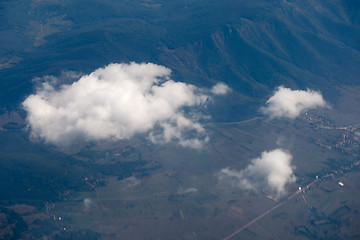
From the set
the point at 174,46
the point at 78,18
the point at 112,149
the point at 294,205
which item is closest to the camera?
the point at 294,205

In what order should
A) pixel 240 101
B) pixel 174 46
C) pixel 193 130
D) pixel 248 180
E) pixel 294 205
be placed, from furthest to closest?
pixel 174 46
pixel 240 101
pixel 193 130
pixel 248 180
pixel 294 205

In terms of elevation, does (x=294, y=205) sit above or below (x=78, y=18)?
below

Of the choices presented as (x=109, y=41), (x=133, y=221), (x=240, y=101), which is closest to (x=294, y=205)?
(x=133, y=221)

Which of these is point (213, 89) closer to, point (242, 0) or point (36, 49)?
point (242, 0)

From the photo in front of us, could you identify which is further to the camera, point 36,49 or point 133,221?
point 36,49

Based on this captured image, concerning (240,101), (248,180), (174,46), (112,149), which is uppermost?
(174,46)

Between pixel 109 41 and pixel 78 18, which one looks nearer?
pixel 109 41

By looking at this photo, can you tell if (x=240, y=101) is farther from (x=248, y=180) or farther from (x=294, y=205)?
(x=294, y=205)

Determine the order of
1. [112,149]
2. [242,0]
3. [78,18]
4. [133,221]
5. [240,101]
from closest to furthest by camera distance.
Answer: [133,221]
[112,149]
[240,101]
[242,0]
[78,18]

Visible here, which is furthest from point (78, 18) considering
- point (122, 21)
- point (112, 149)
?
point (112, 149)
